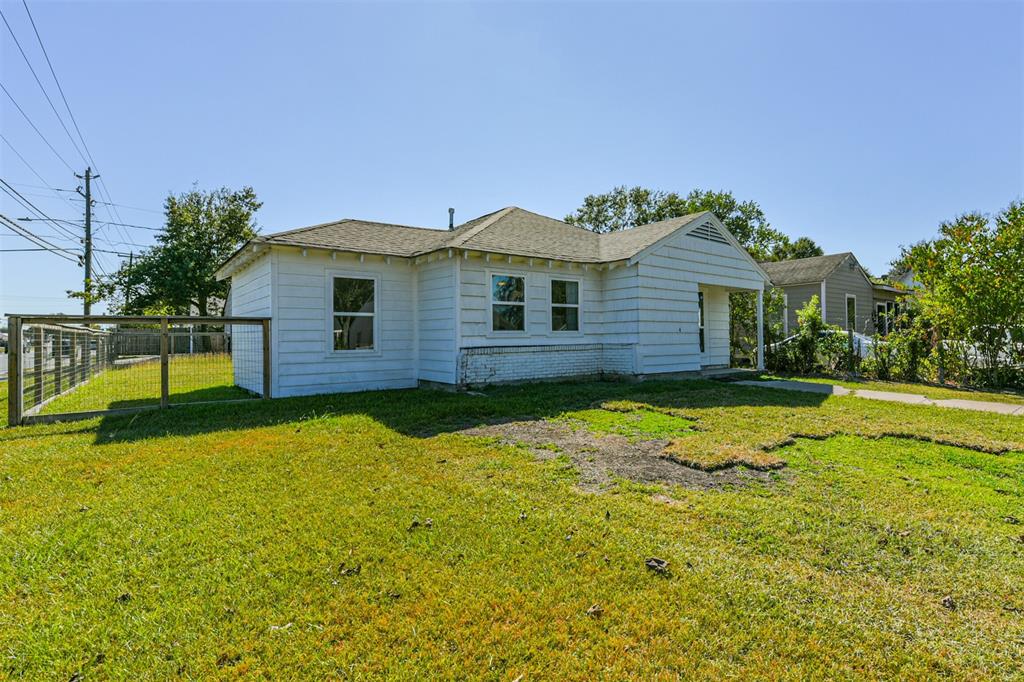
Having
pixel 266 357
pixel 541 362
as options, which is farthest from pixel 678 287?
pixel 266 357

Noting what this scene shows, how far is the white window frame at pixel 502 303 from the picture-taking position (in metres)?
10.2

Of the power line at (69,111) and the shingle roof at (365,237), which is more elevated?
the power line at (69,111)

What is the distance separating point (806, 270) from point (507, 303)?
842 inches

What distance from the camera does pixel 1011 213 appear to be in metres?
11.3

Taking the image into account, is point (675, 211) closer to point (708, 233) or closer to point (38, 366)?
point (708, 233)

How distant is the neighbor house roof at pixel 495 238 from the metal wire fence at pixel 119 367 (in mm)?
2190

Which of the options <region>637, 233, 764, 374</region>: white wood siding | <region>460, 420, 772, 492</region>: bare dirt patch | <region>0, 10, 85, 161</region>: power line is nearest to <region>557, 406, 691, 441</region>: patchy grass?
<region>460, 420, 772, 492</region>: bare dirt patch

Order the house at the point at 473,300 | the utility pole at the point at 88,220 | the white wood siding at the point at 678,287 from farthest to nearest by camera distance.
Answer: the utility pole at the point at 88,220 < the white wood siding at the point at 678,287 < the house at the point at 473,300

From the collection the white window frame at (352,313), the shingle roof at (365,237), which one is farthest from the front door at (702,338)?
the white window frame at (352,313)

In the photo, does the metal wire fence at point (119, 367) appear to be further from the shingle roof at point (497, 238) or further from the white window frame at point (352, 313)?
the shingle roof at point (497, 238)

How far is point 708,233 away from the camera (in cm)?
1298

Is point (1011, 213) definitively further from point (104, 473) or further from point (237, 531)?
point (104, 473)

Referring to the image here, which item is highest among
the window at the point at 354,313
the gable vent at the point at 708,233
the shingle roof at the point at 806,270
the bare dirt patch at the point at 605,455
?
the shingle roof at the point at 806,270

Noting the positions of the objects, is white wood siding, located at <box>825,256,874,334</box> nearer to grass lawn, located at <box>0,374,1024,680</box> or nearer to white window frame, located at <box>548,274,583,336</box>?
white window frame, located at <box>548,274,583,336</box>
